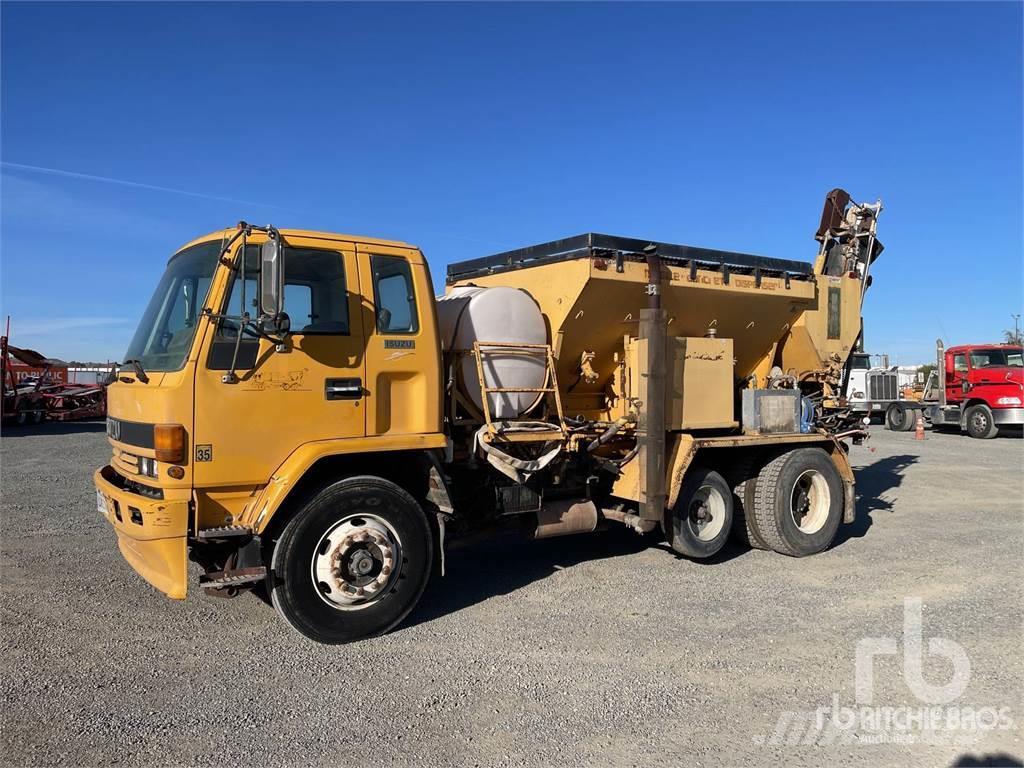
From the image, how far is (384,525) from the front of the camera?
525 cm

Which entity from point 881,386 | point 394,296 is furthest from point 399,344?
point 881,386

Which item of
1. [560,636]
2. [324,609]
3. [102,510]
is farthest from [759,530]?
[102,510]

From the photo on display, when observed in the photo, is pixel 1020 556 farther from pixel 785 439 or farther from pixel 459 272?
pixel 459 272

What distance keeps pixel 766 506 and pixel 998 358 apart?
740 inches

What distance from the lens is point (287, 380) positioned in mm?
4992

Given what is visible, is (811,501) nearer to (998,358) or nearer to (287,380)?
(287,380)

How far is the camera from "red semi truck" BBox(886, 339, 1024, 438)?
70.5ft

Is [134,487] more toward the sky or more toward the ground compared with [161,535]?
more toward the sky

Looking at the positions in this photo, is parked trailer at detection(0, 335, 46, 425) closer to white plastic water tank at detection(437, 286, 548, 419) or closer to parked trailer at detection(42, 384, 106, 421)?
parked trailer at detection(42, 384, 106, 421)

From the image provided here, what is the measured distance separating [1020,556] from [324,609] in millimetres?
6881

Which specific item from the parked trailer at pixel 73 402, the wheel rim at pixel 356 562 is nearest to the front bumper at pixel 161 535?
the wheel rim at pixel 356 562

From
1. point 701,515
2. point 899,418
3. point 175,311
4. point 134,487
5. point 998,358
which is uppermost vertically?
point 998,358

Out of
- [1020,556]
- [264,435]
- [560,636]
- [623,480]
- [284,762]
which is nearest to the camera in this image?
[284,762]

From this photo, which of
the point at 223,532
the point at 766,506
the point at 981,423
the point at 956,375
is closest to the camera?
the point at 223,532
